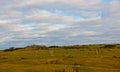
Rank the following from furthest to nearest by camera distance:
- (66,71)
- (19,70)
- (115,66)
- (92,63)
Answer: (92,63) → (115,66) → (19,70) → (66,71)

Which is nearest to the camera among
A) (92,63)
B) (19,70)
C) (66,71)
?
(66,71)

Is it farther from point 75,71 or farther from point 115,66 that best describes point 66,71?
point 115,66

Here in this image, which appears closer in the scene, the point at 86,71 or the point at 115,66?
the point at 86,71

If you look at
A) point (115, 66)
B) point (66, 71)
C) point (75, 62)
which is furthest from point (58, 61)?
point (66, 71)

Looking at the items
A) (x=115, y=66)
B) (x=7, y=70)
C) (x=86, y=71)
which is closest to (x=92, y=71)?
(x=86, y=71)

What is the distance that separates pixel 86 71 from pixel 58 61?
11877 millimetres

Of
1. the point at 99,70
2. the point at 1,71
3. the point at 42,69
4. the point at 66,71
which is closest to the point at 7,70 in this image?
the point at 1,71

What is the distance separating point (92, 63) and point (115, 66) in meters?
4.75

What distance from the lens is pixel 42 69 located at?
1651 inches

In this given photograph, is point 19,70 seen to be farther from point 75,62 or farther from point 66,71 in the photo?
point 75,62

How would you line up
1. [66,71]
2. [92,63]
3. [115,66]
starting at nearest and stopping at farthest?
[66,71]
[115,66]
[92,63]

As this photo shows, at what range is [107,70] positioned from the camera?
4138 cm

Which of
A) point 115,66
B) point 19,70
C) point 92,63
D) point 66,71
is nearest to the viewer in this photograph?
point 66,71

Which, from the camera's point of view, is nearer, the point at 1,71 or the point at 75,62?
the point at 1,71
